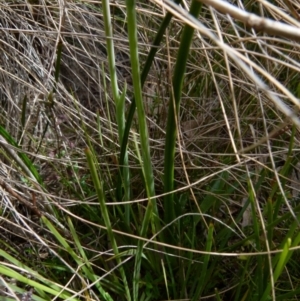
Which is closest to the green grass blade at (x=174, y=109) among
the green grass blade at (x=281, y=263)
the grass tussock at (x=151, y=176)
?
the grass tussock at (x=151, y=176)

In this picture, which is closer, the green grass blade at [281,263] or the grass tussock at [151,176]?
the green grass blade at [281,263]

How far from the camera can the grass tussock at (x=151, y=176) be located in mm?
770

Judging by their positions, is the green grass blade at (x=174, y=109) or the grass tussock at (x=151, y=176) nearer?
the green grass blade at (x=174, y=109)

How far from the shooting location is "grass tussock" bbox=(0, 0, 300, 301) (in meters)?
0.77

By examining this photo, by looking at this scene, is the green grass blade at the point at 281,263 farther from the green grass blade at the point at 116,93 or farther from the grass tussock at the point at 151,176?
the green grass blade at the point at 116,93

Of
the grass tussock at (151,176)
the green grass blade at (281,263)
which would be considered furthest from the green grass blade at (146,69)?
the green grass blade at (281,263)

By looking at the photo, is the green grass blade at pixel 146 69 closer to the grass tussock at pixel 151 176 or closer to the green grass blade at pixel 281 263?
the grass tussock at pixel 151 176

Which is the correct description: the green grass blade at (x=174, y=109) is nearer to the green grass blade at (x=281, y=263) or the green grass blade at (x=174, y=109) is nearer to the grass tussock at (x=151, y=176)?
the grass tussock at (x=151, y=176)

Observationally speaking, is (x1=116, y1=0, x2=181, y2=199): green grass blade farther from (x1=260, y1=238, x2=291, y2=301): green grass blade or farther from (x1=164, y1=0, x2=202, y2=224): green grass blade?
(x1=260, y1=238, x2=291, y2=301): green grass blade

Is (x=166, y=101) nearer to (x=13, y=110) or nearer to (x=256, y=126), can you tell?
(x=256, y=126)

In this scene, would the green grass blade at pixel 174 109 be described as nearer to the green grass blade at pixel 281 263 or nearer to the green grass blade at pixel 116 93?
the green grass blade at pixel 116 93

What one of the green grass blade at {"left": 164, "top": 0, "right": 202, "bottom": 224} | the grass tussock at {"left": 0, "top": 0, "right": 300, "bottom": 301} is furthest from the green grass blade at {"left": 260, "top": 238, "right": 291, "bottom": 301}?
the green grass blade at {"left": 164, "top": 0, "right": 202, "bottom": 224}

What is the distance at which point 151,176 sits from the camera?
2.68 feet

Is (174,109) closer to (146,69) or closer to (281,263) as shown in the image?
(146,69)
